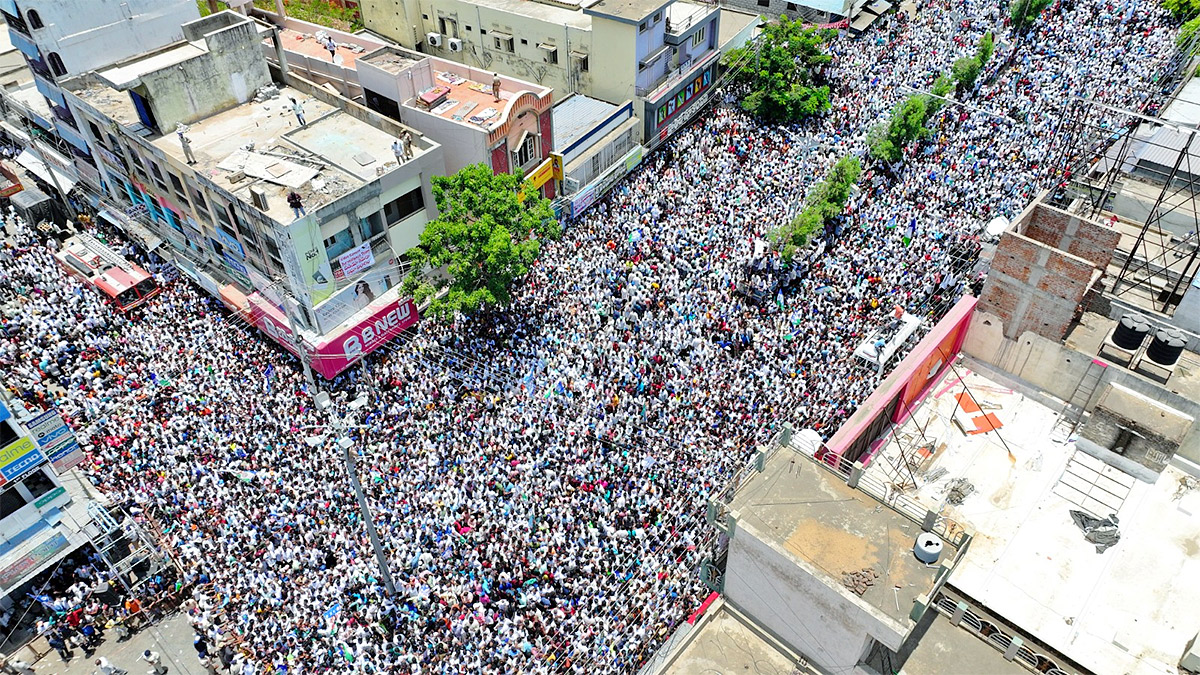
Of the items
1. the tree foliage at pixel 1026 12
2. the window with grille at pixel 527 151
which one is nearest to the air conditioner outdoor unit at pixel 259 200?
the window with grille at pixel 527 151

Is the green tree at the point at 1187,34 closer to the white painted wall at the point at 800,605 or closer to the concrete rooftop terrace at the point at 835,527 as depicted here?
the concrete rooftop terrace at the point at 835,527

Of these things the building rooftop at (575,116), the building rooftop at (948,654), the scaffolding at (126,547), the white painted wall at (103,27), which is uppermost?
the white painted wall at (103,27)

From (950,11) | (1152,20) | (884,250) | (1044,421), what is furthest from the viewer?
(950,11)

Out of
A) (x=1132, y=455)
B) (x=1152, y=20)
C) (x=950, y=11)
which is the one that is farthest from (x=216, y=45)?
(x=1152, y=20)

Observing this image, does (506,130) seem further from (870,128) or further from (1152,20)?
(1152,20)

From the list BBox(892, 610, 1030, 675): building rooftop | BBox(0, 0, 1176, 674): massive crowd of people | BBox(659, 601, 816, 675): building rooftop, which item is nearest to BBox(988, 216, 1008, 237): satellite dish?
BBox(0, 0, 1176, 674): massive crowd of people

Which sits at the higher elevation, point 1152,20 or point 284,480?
point 1152,20

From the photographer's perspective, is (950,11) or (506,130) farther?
(950,11)

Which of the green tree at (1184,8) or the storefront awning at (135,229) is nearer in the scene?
the storefront awning at (135,229)
